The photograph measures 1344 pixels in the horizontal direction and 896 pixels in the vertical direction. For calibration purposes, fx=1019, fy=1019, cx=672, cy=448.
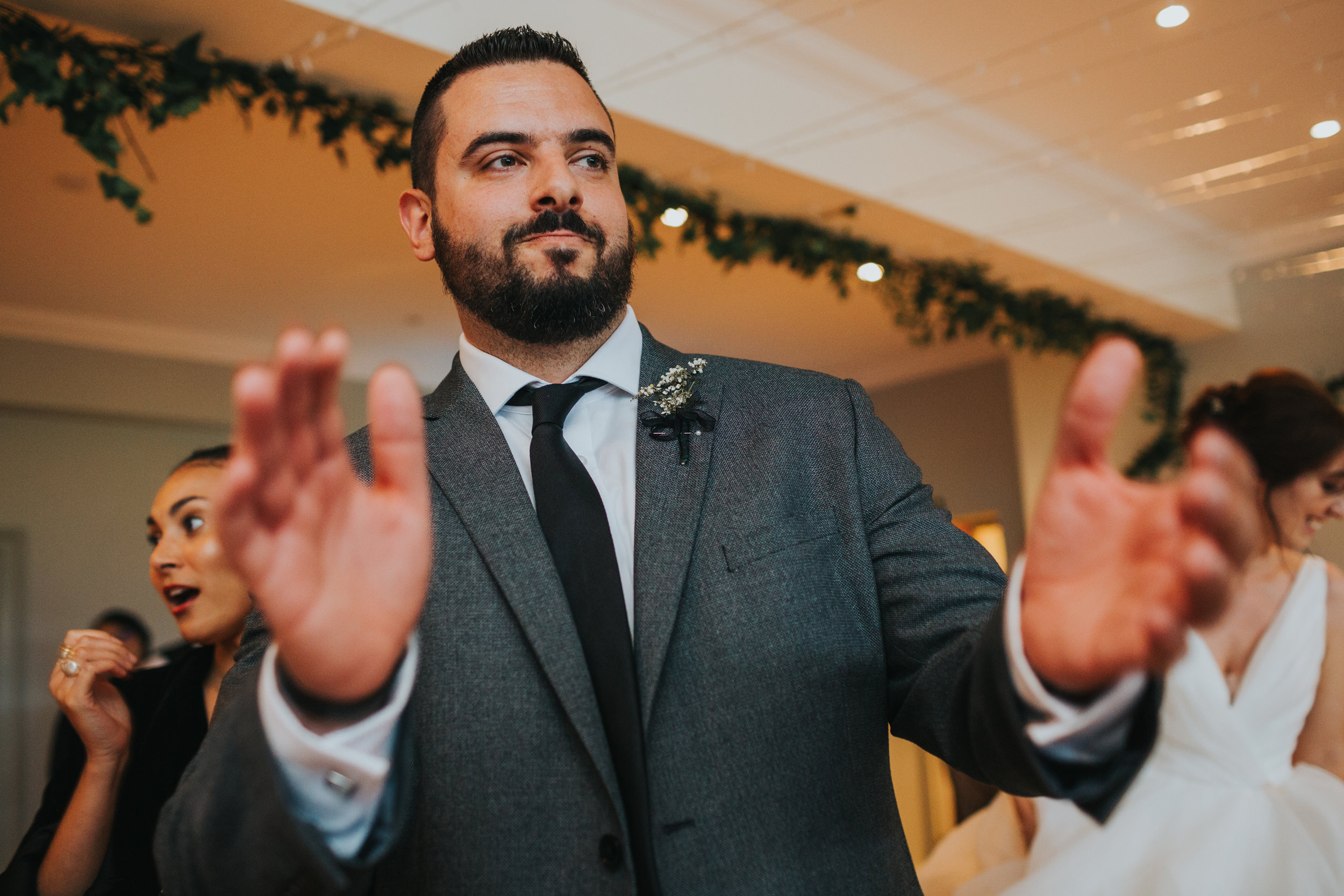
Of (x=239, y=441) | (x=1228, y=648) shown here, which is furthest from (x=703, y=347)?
(x=239, y=441)

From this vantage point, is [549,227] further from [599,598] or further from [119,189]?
[119,189]

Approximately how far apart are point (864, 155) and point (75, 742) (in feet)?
10.9

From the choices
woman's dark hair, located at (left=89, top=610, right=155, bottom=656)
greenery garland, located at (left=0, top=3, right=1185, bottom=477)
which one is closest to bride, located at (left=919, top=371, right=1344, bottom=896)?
greenery garland, located at (left=0, top=3, right=1185, bottom=477)

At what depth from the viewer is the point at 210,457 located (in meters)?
2.55

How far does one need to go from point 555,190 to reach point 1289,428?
187 centimetres

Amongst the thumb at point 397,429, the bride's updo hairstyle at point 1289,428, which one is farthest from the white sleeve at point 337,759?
the bride's updo hairstyle at point 1289,428

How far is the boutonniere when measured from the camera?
1.18m

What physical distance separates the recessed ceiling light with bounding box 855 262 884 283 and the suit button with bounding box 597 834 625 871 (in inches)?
155

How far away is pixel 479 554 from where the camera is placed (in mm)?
1079

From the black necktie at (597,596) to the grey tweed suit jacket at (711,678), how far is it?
0.02m

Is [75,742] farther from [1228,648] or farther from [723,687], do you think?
[1228,648]

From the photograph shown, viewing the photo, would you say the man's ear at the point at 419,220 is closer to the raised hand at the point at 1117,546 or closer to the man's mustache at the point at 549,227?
the man's mustache at the point at 549,227

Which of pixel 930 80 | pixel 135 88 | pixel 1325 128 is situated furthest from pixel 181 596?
pixel 1325 128

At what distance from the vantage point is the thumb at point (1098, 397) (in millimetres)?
634
